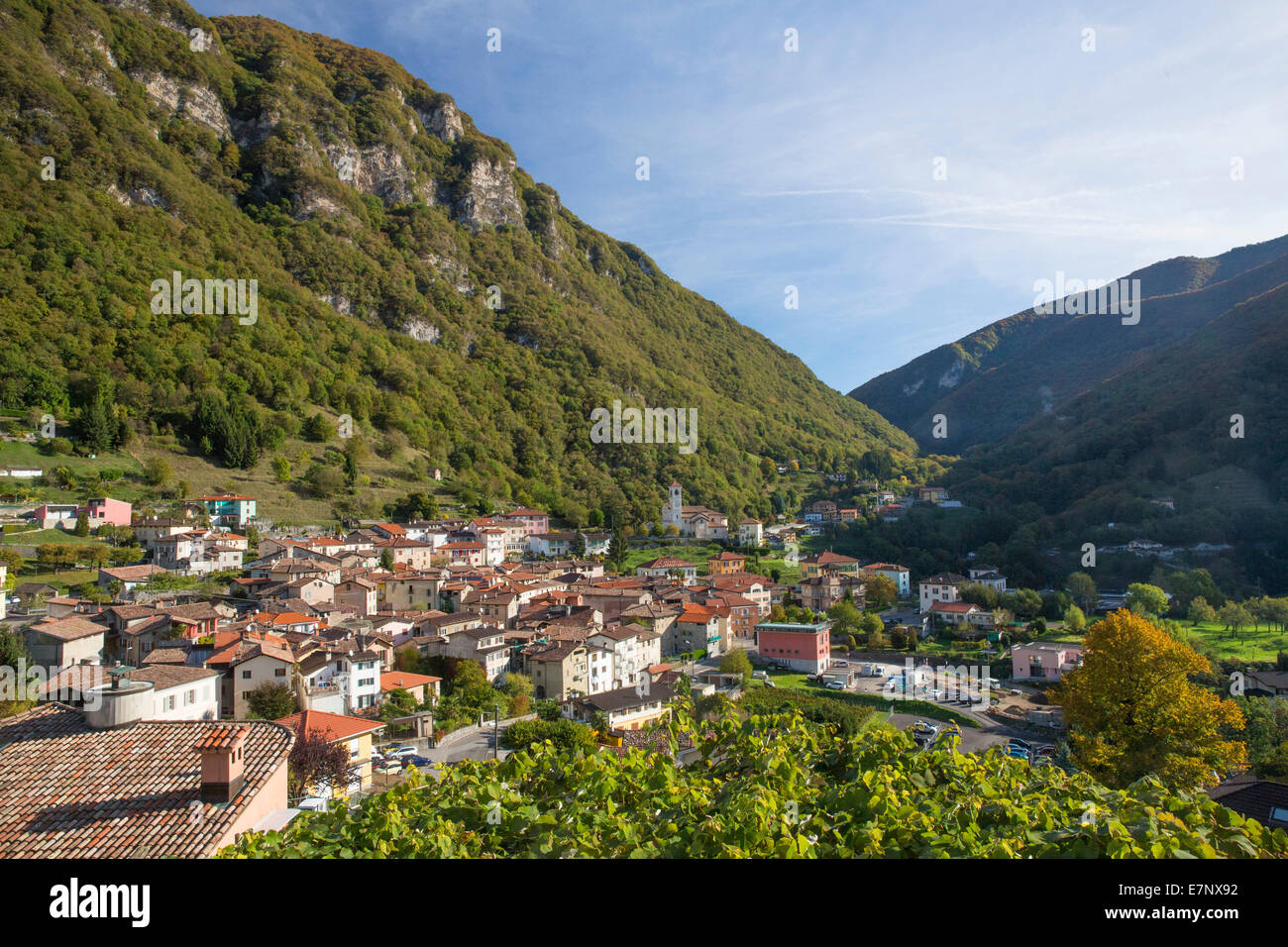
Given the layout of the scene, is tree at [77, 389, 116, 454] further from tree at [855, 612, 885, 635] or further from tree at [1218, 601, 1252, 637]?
tree at [1218, 601, 1252, 637]

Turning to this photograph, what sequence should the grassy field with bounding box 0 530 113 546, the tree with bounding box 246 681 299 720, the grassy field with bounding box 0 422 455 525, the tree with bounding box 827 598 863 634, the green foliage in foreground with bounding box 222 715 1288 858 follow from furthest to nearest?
the tree with bounding box 827 598 863 634 < the grassy field with bounding box 0 422 455 525 < the grassy field with bounding box 0 530 113 546 < the tree with bounding box 246 681 299 720 < the green foliage in foreground with bounding box 222 715 1288 858

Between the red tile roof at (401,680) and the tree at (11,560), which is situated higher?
the tree at (11,560)

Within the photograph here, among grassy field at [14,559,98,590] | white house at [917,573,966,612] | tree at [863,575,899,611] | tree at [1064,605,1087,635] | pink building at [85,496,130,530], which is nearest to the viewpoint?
grassy field at [14,559,98,590]

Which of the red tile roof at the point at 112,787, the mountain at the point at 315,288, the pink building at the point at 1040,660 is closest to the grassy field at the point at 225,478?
the mountain at the point at 315,288

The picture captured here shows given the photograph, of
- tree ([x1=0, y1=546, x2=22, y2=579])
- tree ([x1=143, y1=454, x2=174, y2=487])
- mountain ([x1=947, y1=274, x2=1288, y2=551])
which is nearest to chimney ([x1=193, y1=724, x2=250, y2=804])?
tree ([x1=0, y1=546, x2=22, y2=579])

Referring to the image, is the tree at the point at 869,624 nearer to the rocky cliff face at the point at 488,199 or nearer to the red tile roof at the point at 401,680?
the red tile roof at the point at 401,680

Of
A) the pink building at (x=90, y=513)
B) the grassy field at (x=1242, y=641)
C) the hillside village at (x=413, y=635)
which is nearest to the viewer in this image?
the hillside village at (x=413, y=635)
